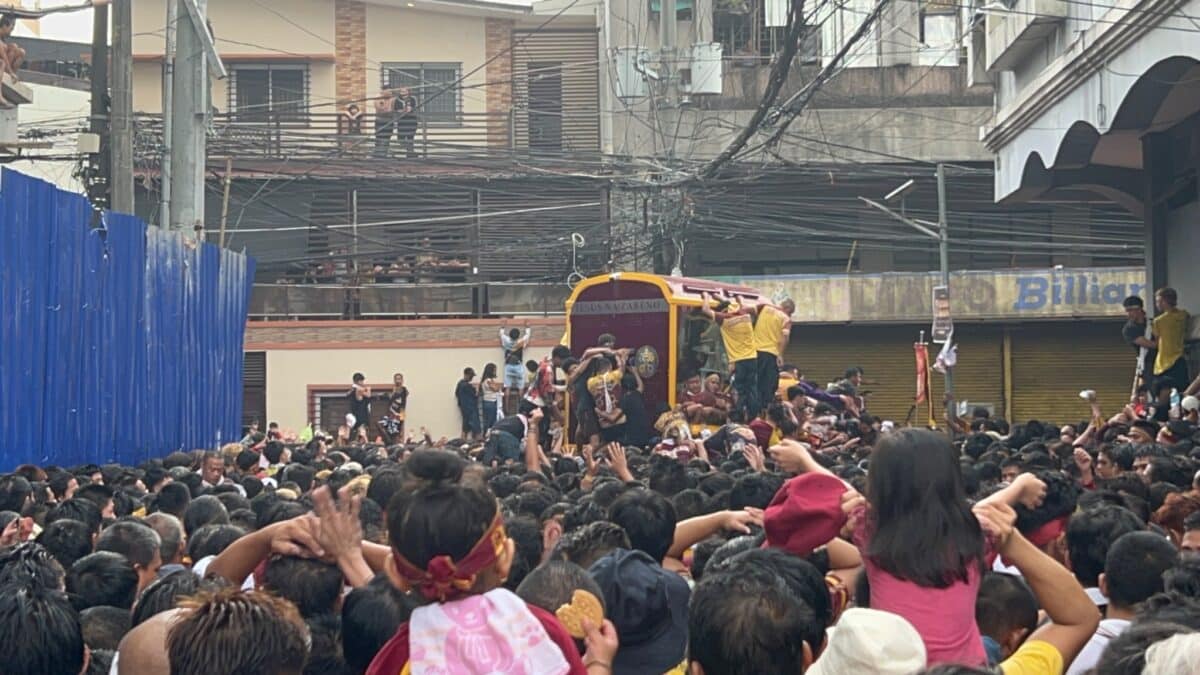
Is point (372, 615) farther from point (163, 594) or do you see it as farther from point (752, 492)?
point (752, 492)

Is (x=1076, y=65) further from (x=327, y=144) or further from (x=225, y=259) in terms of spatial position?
(x=327, y=144)

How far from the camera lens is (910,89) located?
123 feet

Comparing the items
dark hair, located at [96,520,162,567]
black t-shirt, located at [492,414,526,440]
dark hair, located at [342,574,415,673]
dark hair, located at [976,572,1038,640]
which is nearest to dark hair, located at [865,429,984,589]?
dark hair, located at [976,572,1038,640]

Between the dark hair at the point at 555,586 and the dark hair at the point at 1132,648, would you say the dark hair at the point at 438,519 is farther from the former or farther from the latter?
the dark hair at the point at 1132,648

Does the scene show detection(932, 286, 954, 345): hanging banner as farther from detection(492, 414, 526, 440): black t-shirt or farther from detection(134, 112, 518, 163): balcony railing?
detection(134, 112, 518, 163): balcony railing

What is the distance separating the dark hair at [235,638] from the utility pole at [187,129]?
1526 centimetres

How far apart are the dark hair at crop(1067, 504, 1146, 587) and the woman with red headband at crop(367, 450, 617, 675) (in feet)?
8.63

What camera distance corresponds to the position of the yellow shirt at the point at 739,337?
19.0 m

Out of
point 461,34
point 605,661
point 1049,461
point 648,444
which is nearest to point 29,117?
point 461,34

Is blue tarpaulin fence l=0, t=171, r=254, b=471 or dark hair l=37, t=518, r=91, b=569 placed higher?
blue tarpaulin fence l=0, t=171, r=254, b=471

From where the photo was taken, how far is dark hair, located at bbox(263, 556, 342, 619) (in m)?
4.98

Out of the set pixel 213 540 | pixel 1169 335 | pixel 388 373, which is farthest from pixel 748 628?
pixel 388 373

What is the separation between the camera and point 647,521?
6133 millimetres

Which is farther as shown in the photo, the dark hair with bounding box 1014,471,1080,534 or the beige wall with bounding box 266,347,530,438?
the beige wall with bounding box 266,347,530,438
